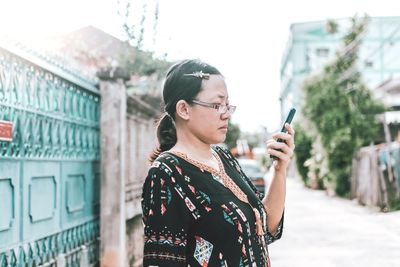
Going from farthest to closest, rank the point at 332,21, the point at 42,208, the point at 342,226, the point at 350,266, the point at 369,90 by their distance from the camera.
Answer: the point at 332,21, the point at 369,90, the point at 342,226, the point at 350,266, the point at 42,208

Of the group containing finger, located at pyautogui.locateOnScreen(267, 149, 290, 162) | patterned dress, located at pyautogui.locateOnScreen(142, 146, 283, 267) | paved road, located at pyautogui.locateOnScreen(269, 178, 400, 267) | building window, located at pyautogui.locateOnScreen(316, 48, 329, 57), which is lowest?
paved road, located at pyautogui.locateOnScreen(269, 178, 400, 267)

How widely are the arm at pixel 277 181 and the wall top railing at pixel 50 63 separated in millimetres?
1954

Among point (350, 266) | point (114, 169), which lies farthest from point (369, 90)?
point (114, 169)

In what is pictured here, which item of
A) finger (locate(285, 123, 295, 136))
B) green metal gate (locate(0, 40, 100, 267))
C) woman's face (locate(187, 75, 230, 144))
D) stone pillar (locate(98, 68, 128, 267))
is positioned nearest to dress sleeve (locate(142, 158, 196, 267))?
woman's face (locate(187, 75, 230, 144))

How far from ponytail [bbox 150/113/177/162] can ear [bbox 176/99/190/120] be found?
14cm

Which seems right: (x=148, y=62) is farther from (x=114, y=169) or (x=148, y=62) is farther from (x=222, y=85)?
(x=222, y=85)

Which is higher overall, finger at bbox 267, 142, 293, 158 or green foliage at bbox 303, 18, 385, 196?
green foliage at bbox 303, 18, 385, 196

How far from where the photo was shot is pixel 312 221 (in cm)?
1238

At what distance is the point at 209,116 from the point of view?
196 centimetres

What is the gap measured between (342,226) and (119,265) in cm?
698

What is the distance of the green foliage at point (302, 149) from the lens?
25250mm

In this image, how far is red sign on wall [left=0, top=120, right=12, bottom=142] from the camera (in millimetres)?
3191

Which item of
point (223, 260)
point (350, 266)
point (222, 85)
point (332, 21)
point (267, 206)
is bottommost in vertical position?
point (350, 266)

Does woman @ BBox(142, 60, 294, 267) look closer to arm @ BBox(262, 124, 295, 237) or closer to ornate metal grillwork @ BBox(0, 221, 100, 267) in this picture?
arm @ BBox(262, 124, 295, 237)
